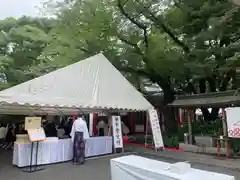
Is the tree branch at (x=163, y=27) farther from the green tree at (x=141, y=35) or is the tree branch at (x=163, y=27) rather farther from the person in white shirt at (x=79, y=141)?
the person in white shirt at (x=79, y=141)

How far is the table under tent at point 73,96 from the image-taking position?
24.6ft

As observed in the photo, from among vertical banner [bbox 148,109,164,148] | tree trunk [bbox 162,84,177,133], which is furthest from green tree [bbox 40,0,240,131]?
vertical banner [bbox 148,109,164,148]

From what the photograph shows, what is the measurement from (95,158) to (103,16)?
6.32 metres

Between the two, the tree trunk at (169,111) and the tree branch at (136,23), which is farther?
the tree trunk at (169,111)

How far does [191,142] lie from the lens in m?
10.4

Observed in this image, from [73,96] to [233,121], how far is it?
5.49 metres

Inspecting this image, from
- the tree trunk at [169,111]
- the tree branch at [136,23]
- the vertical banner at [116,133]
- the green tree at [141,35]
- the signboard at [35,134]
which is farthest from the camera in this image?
the tree trunk at [169,111]

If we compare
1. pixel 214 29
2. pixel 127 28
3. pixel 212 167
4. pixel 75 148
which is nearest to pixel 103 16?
pixel 127 28

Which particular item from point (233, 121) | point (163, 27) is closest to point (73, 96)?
point (233, 121)

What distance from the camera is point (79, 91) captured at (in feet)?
Answer: 28.7

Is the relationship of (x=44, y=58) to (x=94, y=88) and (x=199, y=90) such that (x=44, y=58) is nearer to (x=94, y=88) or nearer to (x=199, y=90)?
(x=94, y=88)

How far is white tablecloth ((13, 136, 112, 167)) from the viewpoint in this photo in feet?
24.6

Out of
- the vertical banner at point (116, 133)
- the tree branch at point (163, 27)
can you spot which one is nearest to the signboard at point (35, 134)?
the vertical banner at point (116, 133)

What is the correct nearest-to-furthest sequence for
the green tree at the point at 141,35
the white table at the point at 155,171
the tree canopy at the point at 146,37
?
the white table at the point at 155,171, the tree canopy at the point at 146,37, the green tree at the point at 141,35
